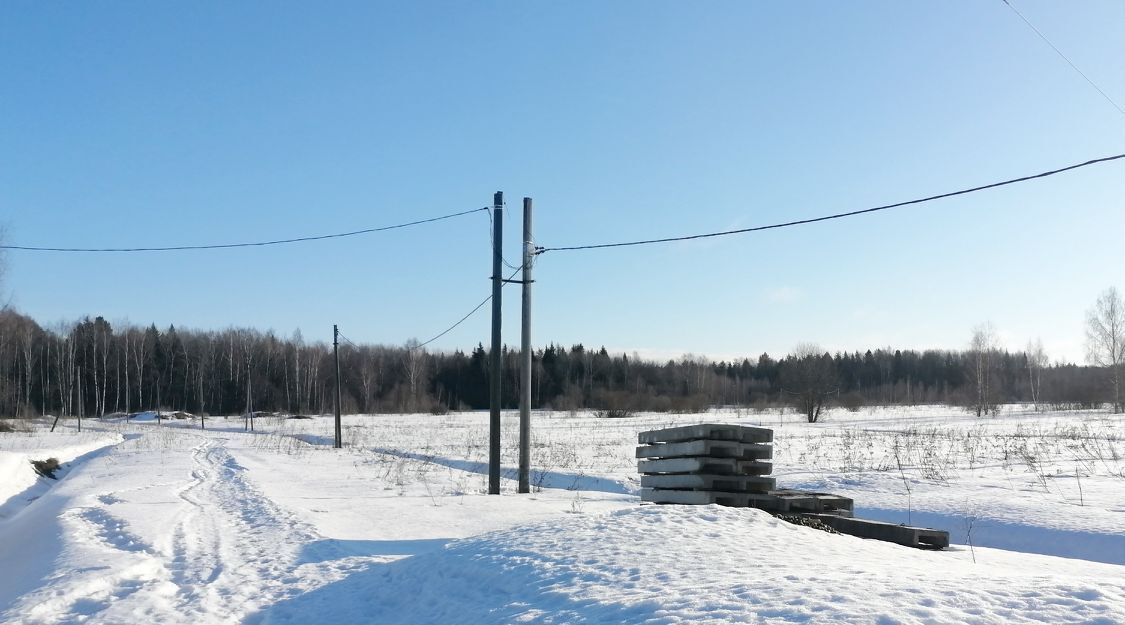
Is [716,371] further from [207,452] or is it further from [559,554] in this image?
[559,554]

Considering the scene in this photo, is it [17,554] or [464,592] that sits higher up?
[464,592]

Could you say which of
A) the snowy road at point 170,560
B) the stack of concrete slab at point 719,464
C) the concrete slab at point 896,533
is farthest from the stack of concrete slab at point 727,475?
the snowy road at point 170,560

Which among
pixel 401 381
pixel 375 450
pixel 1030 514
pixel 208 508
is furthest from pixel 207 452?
pixel 401 381

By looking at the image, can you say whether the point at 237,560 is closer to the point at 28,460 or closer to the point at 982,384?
the point at 28,460

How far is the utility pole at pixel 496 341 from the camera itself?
15125 mm

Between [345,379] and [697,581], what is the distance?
101 m

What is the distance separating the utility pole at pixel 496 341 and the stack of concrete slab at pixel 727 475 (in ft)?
13.2

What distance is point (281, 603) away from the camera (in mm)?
7172

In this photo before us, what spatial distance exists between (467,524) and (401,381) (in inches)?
3835

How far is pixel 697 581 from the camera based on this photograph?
573cm

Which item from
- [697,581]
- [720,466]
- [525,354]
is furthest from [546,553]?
[525,354]

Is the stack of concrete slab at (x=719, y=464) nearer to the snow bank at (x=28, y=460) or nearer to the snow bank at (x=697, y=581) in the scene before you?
the snow bank at (x=697, y=581)

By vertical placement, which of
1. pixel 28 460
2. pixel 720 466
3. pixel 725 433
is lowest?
pixel 28 460

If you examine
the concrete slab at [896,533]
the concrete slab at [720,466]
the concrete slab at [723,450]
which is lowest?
the concrete slab at [896,533]
